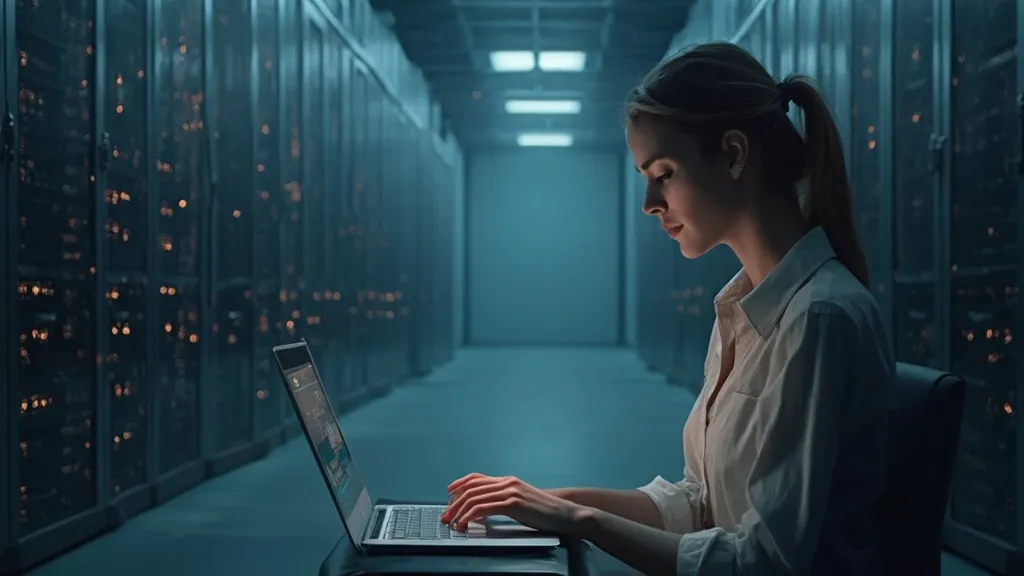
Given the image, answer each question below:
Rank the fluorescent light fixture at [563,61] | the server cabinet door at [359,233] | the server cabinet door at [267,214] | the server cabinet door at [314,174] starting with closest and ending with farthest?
the server cabinet door at [267,214] < the server cabinet door at [314,174] < the server cabinet door at [359,233] < the fluorescent light fixture at [563,61]

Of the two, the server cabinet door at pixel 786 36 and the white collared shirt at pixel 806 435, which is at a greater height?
the server cabinet door at pixel 786 36

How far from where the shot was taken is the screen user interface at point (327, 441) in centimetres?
109

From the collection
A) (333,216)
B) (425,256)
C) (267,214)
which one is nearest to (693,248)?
(267,214)

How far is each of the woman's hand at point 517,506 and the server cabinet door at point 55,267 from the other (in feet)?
8.23

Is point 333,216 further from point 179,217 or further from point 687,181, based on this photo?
point 687,181

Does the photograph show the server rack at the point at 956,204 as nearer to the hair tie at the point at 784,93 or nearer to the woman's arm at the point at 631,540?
the hair tie at the point at 784,93

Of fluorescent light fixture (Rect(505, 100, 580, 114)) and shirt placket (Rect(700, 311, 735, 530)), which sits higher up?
fluorescent light fixture (Rect(505, 100, 580, 114))

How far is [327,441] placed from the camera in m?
1.20

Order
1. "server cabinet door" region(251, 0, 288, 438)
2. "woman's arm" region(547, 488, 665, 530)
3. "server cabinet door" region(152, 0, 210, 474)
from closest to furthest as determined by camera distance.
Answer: "woman's arm" region(547, 488, 665, 530)
"server cabinet door" region(152, 0, 210, 474)
"server cabinet door" region(251, 0, 288, 438)

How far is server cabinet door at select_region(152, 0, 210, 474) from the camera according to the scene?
4.50 meters

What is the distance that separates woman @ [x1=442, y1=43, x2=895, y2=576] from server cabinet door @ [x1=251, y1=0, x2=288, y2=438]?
4.94 meters

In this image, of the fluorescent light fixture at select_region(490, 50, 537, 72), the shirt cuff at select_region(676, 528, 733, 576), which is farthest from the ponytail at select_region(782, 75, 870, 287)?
the fluorescent light fixture at select_region(490, 50, 537, 72)

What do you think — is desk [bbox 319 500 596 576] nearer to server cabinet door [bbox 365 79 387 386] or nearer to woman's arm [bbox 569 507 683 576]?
woman's arm [bbox 569 507 683 576]

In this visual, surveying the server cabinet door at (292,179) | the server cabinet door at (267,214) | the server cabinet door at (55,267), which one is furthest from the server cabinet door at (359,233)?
the server cabinet door at (55,267)
